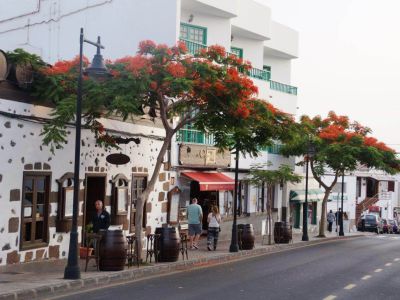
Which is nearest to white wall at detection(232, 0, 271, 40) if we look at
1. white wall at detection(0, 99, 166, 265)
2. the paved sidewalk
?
white wall at detection(0, 99, 166, 265)

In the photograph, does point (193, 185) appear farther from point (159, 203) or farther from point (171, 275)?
point (171, 275)

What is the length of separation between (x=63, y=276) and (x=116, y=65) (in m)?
5.14

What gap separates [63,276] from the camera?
14039mm

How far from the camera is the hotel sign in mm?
25875

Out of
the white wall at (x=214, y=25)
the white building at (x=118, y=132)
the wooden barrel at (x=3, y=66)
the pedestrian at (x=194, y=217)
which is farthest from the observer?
the white wall at (x=214, y=25)

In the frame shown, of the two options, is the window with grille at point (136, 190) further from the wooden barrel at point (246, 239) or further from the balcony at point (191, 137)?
the balcony at point (191, 137)

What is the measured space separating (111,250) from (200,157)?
1207 centimetres

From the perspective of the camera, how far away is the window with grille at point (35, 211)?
53.7ft

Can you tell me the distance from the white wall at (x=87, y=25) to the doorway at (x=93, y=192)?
8.11 meters

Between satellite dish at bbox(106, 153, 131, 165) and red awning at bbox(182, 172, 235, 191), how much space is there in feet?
20.7

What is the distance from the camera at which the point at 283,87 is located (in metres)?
36.9

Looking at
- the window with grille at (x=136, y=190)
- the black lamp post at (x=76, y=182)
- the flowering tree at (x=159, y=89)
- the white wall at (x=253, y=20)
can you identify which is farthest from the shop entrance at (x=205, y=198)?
the black lamp post at (x=76, y=182)

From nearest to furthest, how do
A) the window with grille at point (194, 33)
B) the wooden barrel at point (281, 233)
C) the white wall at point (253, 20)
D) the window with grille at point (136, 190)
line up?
the window with grille at point (136, 190) → the wooden barrel at point (281, 233) → the window with grille at point (194, 33) → the white wall at point (253, 20)

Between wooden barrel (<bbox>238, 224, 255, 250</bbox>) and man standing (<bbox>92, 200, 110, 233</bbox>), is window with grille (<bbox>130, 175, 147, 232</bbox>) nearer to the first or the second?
wooden barrel (<bbox>238, 224, 255, 250</bbox>)
